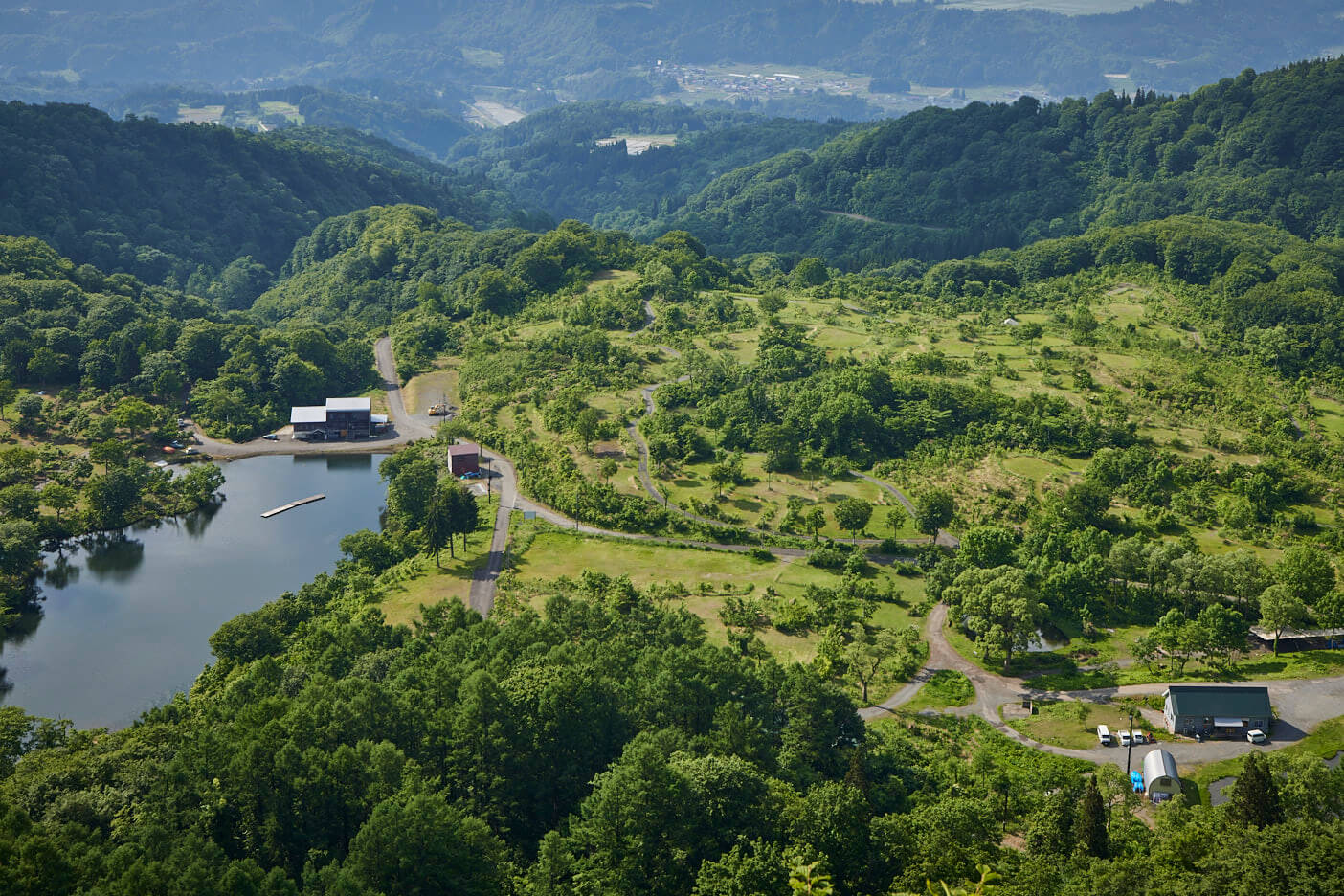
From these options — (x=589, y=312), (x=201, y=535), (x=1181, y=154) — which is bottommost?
(x=201, y=535)

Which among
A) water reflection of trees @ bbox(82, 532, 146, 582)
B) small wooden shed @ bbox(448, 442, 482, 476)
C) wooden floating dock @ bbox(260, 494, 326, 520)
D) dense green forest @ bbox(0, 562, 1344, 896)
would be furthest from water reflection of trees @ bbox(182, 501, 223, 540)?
dense green forest @ bbox(0, 562, 1344, 896)

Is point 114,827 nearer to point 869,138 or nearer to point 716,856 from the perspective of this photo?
point 716,856

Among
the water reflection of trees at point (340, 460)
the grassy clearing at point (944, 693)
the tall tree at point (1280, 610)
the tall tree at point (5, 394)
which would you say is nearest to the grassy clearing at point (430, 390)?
the water reflection of trees at point (340, 460)

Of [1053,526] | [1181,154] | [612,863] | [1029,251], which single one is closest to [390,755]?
[612,863]

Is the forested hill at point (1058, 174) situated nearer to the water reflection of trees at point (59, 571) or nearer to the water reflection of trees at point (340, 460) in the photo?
the water reflection of trees at point (340, 460)

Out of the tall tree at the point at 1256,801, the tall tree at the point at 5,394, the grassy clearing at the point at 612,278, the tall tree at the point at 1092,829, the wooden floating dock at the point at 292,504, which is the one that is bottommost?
the wooden floating dock at the point at 292,504

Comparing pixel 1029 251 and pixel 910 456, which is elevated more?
pixel 1029 251

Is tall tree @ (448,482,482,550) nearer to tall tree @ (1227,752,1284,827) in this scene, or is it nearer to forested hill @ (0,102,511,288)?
tall tree @ (1227,752,1284,827)
